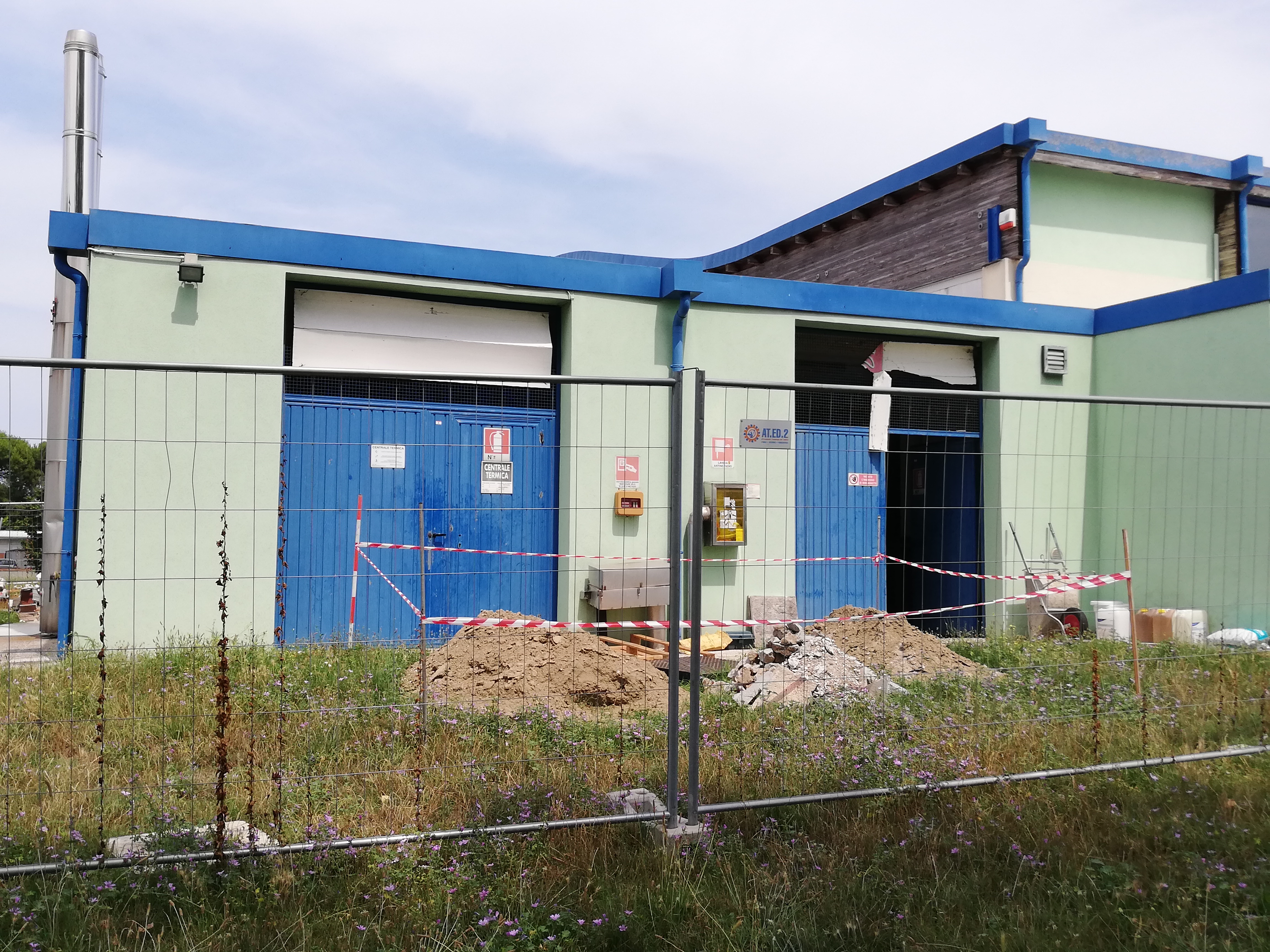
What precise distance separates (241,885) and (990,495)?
9.50 meters

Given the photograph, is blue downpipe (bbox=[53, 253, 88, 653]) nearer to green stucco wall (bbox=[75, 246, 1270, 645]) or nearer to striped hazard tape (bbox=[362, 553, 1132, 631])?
green stucco wall (bbox=[75, 246, 1270, 645])

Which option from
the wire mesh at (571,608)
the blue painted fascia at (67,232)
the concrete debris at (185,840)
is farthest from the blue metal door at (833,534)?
the blue painted fascia at (67,232)

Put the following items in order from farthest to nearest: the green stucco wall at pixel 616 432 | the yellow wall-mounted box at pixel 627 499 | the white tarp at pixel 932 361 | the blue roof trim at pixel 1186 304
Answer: the white tarp at pixel 932 361
the blue roof trim at pixel 1186 304
the yellow wall-mounted box at pixel 627 499
the green stucco wall at pixel 616 432

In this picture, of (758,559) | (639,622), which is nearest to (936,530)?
(758,559)

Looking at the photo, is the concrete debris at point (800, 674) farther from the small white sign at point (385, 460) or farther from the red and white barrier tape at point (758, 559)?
the small white sign at point (385, 460)

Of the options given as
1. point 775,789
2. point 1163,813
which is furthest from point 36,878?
point 1163,813

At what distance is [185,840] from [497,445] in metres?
5.52

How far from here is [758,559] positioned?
31.1ft

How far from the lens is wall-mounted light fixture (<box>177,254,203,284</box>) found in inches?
302

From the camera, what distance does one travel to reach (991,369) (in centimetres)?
1110

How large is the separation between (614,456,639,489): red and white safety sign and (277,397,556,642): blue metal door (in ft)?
2.42

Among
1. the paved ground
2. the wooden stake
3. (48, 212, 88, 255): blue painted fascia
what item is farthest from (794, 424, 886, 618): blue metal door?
(48, 212, 88, 255): blue painted fascia

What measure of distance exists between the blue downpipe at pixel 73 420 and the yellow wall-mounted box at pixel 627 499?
4515 millimetres

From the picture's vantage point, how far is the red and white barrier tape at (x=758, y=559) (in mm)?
4746
